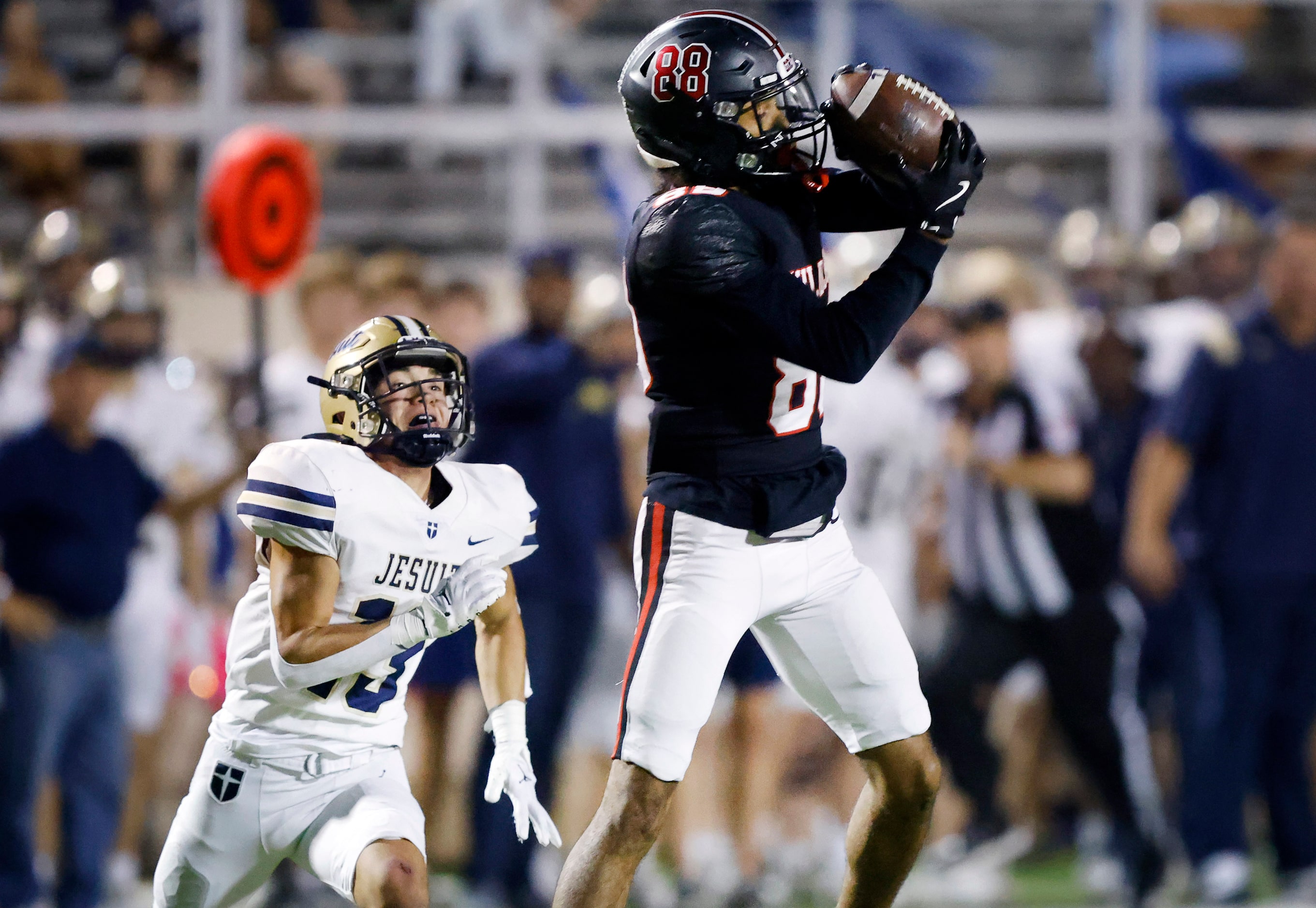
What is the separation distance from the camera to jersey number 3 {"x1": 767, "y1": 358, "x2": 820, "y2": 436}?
3.37 metres

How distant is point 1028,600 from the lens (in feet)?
19.3

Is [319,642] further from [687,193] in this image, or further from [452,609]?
[687,193]

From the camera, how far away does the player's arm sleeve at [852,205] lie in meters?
3.55

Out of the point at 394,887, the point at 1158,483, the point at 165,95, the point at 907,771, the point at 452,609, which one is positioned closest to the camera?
the point at 394,887

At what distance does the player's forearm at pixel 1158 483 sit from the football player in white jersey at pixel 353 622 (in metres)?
3.01

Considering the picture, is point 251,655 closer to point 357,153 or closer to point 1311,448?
point 1311,448

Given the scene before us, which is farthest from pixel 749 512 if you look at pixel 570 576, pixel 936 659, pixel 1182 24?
pixel 1182 24

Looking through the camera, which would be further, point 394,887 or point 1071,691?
point 1071,691

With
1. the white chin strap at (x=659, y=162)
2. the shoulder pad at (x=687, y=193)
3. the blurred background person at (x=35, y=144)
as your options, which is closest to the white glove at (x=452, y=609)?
the shoulder pad at (x=687, y=193)

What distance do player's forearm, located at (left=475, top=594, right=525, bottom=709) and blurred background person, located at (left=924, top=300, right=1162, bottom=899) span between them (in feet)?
9.34

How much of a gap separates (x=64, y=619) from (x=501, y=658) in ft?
8.24

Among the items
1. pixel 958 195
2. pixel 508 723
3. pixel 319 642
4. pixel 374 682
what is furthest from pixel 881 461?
pixel 319 642

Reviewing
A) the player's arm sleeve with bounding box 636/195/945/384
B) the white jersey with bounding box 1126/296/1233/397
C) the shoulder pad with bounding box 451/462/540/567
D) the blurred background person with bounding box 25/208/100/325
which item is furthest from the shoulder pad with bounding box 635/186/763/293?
the blurred background person with bounding box 25/208/100/325

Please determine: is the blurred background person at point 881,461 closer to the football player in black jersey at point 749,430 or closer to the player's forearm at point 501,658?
the football player in black jersey at point 749,430
